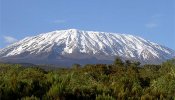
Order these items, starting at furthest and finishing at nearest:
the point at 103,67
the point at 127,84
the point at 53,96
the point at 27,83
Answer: the point at 103,67, the point at 127,84, the point at 27,83, the point at 53,96

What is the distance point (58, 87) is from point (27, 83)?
1.25 metres

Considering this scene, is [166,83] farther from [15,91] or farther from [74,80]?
[15,91]

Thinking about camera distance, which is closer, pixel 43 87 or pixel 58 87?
pixel 58 87

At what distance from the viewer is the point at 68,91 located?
1427 centimetres

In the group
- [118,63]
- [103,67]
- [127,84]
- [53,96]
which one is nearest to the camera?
[53,96]

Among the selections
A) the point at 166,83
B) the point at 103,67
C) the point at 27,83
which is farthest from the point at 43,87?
the point at 103,67

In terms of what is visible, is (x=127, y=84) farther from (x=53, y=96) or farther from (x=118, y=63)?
(x=118, y=63)

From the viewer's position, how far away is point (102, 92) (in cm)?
1507

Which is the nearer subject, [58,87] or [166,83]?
[58,87]

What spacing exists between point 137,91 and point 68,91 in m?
2.92

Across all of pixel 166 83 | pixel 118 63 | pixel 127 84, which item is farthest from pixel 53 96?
pixel 118 63

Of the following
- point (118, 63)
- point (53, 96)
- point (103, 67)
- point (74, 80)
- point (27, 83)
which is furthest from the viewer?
point (118, 63)

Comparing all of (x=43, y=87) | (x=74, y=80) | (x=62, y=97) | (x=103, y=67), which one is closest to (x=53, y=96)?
(x=62, y=97)

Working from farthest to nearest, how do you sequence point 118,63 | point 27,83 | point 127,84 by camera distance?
1. point 118,63
2. point 127,84
3. point 27,83
